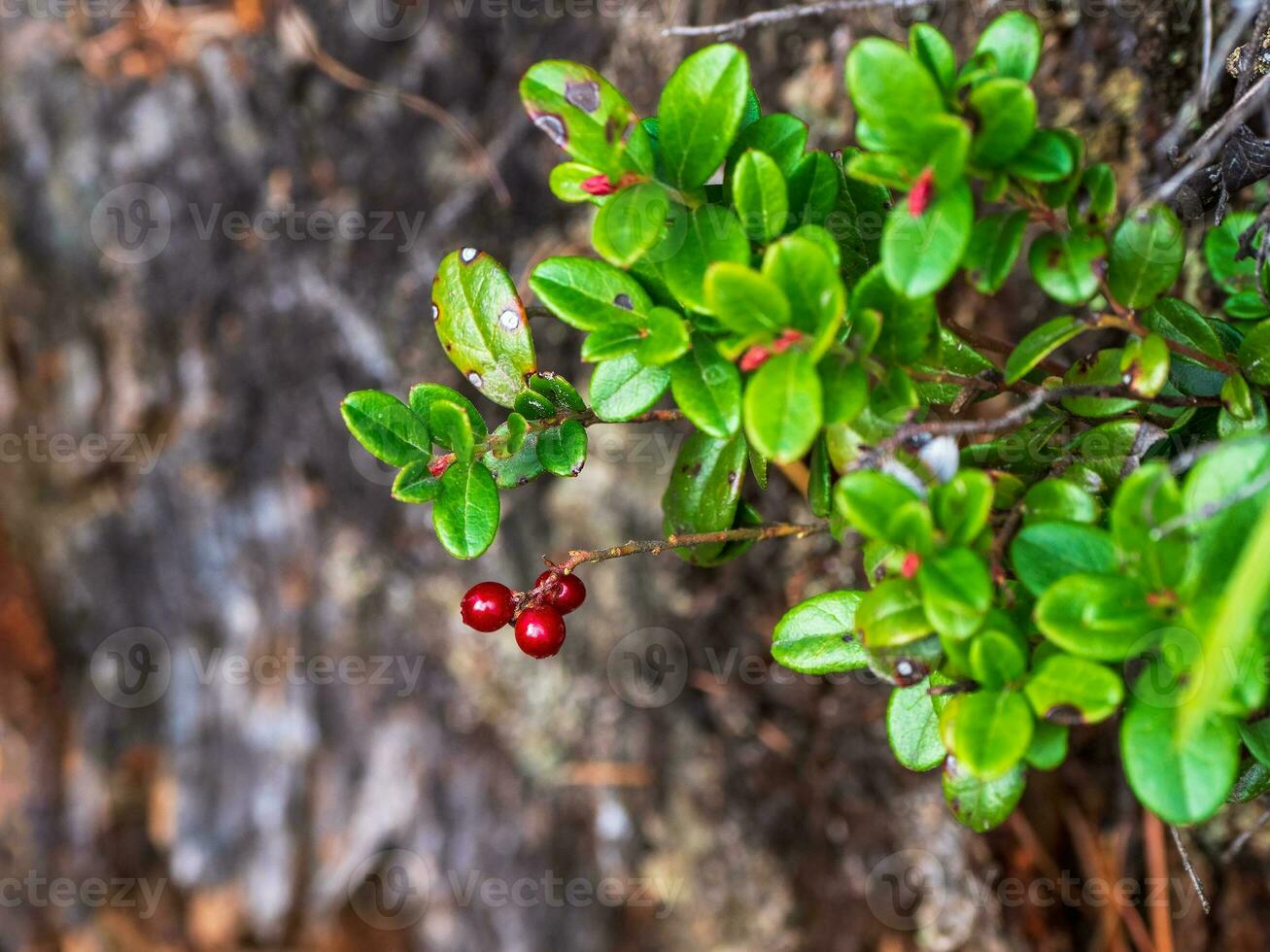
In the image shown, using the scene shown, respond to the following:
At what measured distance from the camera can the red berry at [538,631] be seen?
2.75 feet

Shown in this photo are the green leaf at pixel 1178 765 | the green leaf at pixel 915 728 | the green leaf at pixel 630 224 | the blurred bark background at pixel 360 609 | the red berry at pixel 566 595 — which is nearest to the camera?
the green leaf at pixel 1178 765

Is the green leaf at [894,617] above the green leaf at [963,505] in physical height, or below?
below

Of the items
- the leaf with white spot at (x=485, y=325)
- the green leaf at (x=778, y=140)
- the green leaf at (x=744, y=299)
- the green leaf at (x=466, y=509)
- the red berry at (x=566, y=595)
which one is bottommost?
the red berry at (x=566, y=595)

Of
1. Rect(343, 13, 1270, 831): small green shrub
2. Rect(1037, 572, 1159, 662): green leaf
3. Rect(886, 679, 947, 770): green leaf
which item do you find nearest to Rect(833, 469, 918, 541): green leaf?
Rect(343, 13, 1270, 831): small green shrub

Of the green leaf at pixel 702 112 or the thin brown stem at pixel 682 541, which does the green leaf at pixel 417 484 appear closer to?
the thin brown stem at pixel 682 541

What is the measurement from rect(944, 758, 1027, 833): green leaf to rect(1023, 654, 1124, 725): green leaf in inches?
4.9

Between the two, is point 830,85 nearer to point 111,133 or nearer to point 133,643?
point 111,133

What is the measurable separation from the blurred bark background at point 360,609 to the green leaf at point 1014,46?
2.56 feet

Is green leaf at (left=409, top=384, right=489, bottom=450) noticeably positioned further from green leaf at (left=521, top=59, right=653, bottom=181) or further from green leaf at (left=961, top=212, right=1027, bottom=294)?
green leaf at (left=961, top=212, right=1027, bottom=294)

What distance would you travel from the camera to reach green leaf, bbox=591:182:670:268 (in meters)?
0.67

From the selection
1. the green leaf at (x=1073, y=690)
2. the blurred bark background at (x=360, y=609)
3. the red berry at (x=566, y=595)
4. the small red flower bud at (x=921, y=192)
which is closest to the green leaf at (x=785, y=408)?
the small red flower bud at (x=921, y=192)

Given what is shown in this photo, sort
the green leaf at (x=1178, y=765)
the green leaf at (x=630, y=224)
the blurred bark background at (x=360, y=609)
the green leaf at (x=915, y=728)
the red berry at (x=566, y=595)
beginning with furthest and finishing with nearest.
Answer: the blurred bark background at (x=360, y=609) → the red berry at (x=566, y=595) → the green leaf at (x=915, y=728) → the green leaf at (x=630, y=224) → the green leaf at (x=1178, y=765)

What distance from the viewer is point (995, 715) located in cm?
63

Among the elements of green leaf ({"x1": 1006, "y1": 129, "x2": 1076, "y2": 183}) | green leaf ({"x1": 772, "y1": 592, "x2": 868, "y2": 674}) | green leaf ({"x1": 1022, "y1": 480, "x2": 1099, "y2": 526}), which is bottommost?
green leaf ({"x1": 772, "y1": 592, "x2": 868, "y2": 674})
